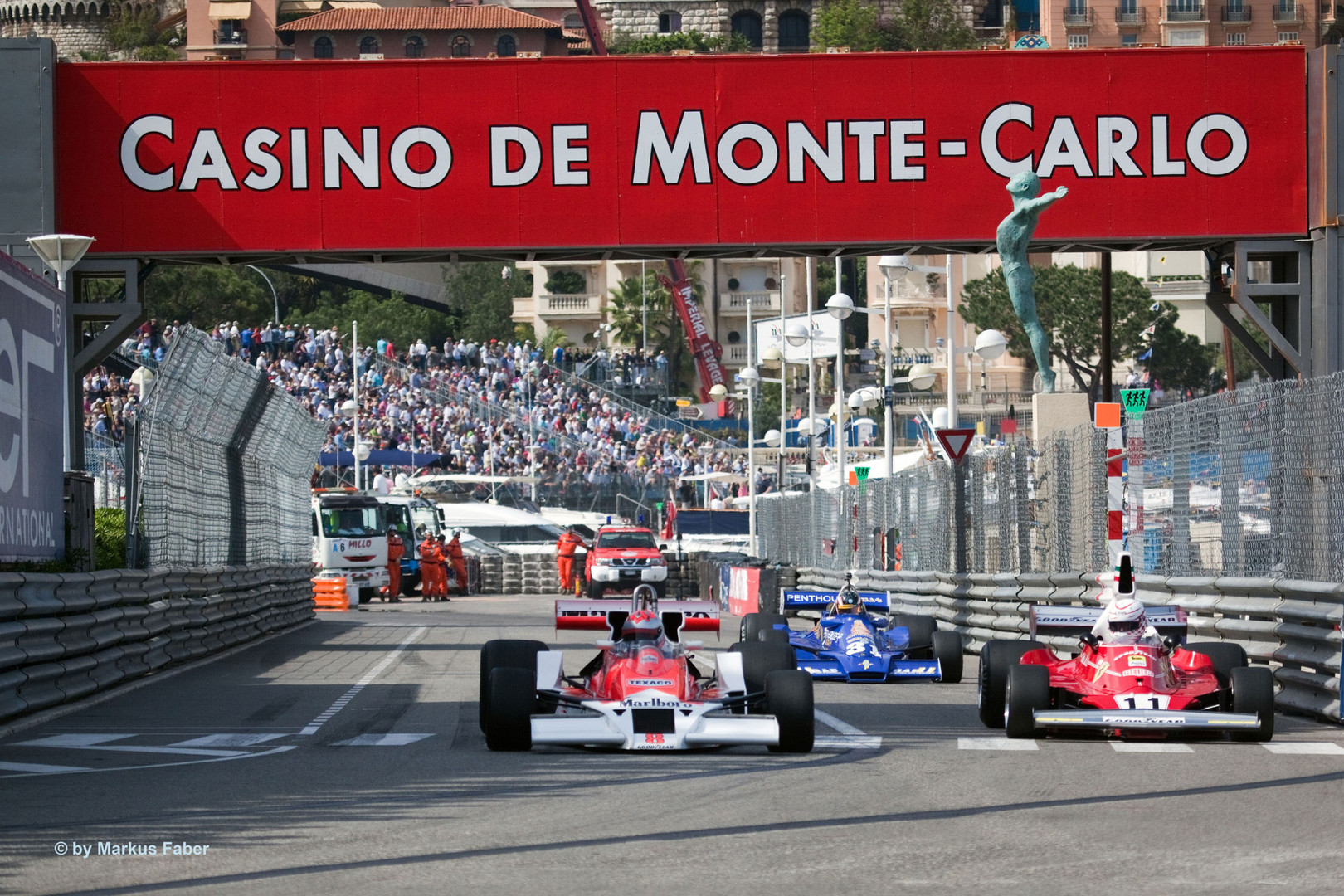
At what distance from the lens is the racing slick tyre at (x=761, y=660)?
12.0 meters

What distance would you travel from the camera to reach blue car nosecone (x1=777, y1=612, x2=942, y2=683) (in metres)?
16.8

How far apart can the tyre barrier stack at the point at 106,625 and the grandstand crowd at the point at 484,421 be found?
3272 cm

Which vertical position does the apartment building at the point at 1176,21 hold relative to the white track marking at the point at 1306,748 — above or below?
above

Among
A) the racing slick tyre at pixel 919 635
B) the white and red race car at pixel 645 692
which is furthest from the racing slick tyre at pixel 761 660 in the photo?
the racing slick tyre at pixel 919 635

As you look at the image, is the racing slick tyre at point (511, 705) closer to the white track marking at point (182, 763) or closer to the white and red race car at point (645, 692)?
the white and red race car at point (645, 692)

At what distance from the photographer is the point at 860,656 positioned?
16797mm

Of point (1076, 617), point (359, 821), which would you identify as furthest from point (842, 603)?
point (359, 821)

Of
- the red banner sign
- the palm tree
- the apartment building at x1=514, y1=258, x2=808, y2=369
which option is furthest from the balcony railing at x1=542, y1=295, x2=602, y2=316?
the red banner sign

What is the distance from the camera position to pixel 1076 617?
41.1ft

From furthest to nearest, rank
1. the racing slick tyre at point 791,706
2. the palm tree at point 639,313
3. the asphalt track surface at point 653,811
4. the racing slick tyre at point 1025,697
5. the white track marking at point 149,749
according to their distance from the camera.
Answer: the palm tree at point 639,313 < the racing slick tyre at point 1025,697 < the white track marking at point 149,749 < the racing slick tyre at point 791,706 < the asphalt track surface at point 653,811

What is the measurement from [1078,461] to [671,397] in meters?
91.2

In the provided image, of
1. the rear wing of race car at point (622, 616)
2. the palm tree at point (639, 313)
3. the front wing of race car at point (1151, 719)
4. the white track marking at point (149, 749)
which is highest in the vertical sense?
the palm tree at point (639, 313)

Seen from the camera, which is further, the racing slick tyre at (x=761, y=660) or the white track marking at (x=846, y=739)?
the racing slick tyre at (x=761, y=660)

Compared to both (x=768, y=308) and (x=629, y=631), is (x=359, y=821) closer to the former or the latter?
(x=629, y=631)
